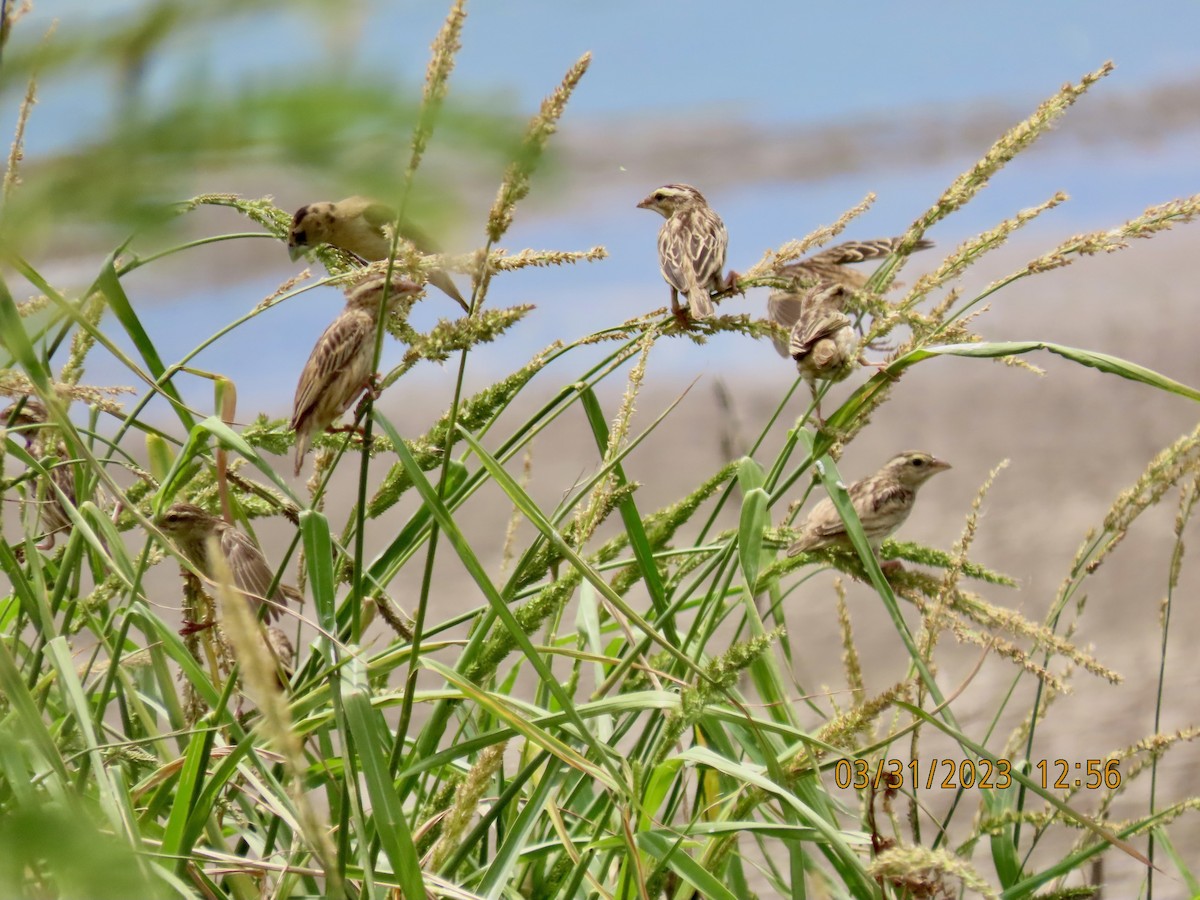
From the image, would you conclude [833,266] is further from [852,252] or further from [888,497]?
[888,497]

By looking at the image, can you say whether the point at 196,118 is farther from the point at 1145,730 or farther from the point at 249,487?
the point at 1145,730

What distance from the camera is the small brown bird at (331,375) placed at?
2.46 metres

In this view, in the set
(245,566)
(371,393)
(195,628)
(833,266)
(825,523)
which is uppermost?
(833,266)

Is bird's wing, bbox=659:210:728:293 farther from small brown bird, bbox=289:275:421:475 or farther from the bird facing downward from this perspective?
small brown bird, bbox=289:275:421:475

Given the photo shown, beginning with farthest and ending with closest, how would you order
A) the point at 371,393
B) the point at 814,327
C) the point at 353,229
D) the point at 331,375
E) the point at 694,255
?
the point at 694,255, the point at 814,327, the point at 331,375, the point at 371,393, the point at 353,229


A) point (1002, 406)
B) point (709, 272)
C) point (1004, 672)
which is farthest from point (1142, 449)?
point (709, 272)

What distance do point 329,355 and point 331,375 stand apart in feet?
0.19

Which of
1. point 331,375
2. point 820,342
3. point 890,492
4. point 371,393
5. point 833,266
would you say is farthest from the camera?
point 833,266

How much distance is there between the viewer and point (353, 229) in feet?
4.80

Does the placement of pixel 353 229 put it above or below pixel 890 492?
below

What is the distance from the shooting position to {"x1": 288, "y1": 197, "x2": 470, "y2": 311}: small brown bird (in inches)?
18.6

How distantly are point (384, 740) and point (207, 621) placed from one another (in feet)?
1.57

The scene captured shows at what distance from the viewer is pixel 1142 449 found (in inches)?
360

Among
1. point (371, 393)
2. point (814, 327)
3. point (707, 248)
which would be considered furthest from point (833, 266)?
point (371, 393)
